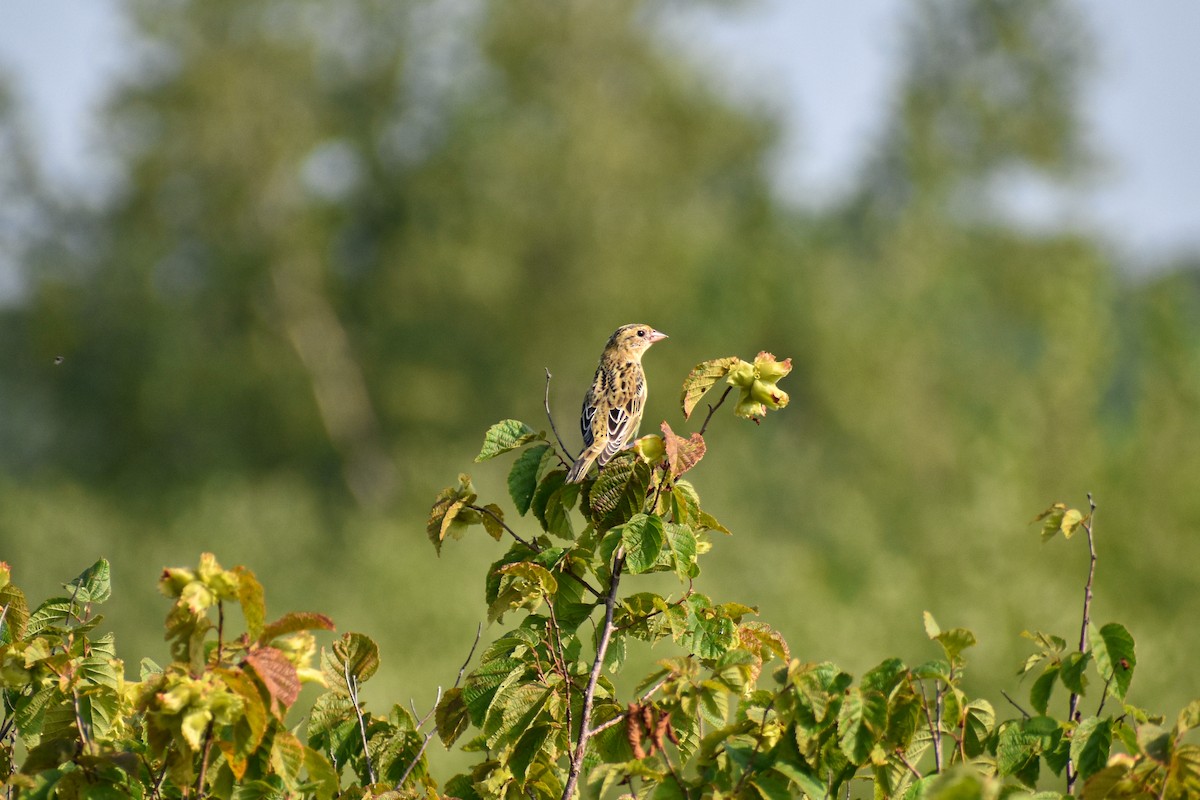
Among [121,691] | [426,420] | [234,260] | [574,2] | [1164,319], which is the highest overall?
Answer: [574,2]

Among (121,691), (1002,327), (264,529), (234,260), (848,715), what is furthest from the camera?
(1002,327)

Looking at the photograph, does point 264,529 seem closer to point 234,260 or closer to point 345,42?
point 234,260

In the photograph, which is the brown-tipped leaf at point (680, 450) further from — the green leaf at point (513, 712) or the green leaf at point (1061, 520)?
the green leaf at point (1061, 520)

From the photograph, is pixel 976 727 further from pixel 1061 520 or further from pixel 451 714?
pixel 451 714

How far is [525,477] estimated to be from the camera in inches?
179

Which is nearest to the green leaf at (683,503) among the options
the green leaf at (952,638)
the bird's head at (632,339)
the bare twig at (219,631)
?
the green leaf at (952,638)

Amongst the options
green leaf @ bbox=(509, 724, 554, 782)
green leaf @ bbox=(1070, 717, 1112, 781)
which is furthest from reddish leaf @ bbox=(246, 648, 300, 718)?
green leaf @ bbox=(1070, 717, 1112, 781)

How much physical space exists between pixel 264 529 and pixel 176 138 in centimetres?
1167

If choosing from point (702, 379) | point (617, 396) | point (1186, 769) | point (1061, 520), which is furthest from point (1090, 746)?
point (617, 396)

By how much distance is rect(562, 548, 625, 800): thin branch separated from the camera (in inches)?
158

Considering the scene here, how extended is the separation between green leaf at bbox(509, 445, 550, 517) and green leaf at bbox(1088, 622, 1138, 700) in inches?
66.3

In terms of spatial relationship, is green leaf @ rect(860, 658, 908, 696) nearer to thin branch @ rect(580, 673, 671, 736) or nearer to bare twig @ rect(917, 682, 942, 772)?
bare twig @ rect(917, 682, 942, 772)

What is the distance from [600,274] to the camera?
143ft

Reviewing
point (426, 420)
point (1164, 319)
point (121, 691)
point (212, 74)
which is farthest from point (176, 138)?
point (121, 691)
